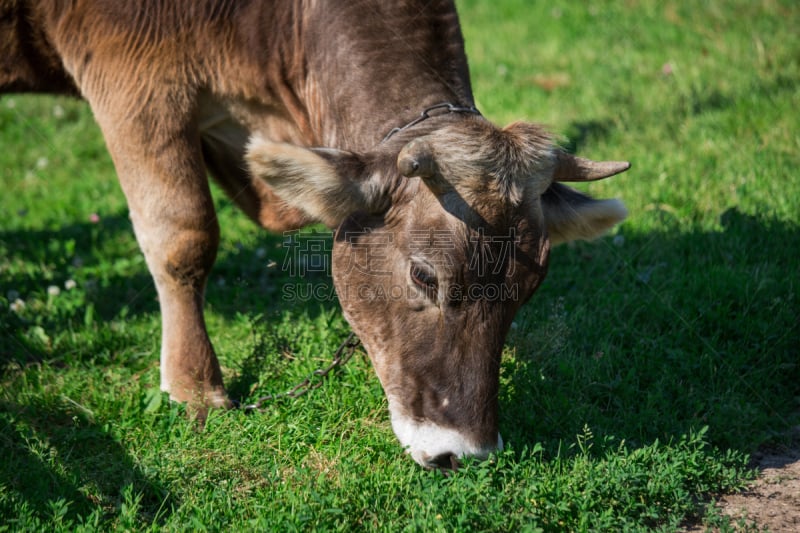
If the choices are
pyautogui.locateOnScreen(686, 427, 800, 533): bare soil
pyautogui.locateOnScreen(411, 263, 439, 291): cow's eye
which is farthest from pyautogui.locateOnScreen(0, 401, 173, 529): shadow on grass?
pyautogui.locateOnScreen(686, 427, 800, 533): bare soil

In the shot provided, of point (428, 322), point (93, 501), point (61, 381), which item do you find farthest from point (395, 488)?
point (61, 381)

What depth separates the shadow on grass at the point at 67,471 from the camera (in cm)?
366

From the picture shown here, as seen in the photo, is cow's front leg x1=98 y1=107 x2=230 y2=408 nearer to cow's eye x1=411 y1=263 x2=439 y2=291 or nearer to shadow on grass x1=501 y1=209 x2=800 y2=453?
cow's eye x1=411 y1=263 x2=439 y2=291

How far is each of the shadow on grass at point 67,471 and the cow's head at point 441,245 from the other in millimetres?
1173

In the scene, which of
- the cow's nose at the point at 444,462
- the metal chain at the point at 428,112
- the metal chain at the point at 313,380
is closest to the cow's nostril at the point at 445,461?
the cow's nose at the point at 444,462

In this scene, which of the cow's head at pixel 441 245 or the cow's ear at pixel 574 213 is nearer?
the cow's head at pixel 441 245

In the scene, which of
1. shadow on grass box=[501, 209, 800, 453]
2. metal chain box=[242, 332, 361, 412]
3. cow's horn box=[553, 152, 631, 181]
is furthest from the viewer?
metal chain box=[242, 332, 361, 412]

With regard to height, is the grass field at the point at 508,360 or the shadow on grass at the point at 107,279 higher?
the grass field at the point at 508,360

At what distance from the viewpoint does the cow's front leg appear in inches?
179

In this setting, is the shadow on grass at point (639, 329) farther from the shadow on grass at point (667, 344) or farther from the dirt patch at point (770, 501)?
the dirt patch at point (770, 501)

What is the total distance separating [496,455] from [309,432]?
102 cm

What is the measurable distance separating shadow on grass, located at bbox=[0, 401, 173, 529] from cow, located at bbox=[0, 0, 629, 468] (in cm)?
54

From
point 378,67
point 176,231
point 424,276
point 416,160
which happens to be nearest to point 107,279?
point 176,231

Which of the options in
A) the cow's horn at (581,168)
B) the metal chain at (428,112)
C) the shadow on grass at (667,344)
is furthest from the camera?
the shadow on grass at (667,344)
